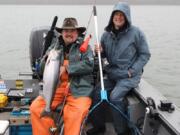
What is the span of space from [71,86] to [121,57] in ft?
2.34

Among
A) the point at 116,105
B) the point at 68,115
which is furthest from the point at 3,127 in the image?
the point at 116,105

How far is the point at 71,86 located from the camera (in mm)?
4504

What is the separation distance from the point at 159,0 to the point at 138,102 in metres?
61.1

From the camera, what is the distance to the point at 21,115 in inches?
175

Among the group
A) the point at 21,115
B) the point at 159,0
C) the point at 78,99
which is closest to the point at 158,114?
the point at 78,99

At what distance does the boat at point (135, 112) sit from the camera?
3.97 m

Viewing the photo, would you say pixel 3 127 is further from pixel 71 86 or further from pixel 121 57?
pixel 121 57

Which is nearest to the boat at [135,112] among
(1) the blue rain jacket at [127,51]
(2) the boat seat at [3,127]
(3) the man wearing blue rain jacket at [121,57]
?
(2) the boat seat at [3,127]

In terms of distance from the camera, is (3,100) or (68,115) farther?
(3,100)

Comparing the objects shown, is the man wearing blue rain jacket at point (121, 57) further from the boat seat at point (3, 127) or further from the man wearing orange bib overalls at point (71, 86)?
the boat seat at point (3, 127)

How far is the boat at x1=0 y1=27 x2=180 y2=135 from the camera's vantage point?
397 centimetres

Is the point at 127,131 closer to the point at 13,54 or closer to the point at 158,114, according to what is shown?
the point at 158,114

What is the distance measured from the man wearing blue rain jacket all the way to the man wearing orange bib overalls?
258 millimetres

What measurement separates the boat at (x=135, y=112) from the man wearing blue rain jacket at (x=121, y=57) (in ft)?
0.45
